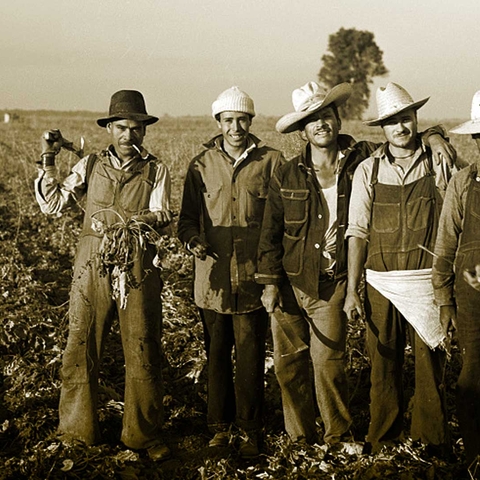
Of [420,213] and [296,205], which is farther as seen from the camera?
[296,205]

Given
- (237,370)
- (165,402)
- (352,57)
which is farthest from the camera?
(352,57)

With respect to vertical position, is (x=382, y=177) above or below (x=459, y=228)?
above

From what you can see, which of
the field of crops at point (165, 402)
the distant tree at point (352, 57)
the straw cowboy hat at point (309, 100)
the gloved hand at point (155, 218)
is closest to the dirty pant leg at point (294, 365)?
the field of crops at point (165, 402)

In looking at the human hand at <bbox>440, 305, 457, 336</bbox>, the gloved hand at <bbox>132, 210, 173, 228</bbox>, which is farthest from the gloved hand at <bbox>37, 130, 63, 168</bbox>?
the human hand at <bbox>440, 305, 457, 336</bbox>

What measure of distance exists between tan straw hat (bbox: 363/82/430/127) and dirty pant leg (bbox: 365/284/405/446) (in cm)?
92

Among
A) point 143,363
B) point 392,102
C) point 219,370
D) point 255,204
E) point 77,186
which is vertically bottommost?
point 219,370

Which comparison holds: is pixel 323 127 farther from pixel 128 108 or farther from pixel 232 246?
pixel 128 108

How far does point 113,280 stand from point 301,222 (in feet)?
3.60

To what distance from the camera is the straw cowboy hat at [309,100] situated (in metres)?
3.94

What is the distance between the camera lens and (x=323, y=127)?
397cm

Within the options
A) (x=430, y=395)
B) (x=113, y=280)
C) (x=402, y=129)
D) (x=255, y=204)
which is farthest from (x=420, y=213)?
(x=113, y=280)

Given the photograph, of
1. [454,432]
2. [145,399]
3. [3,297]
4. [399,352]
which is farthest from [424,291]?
[3,297]

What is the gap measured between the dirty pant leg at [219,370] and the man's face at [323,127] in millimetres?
1224

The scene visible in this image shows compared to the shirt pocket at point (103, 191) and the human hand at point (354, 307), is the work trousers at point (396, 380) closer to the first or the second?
the human hand at point (354, 307)
